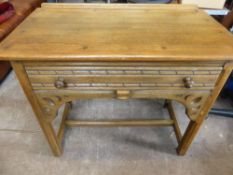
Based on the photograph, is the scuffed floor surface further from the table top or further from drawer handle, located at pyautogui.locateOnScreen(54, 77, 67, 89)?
the table top

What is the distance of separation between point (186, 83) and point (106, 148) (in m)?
0.77

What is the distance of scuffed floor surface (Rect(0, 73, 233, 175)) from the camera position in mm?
1144

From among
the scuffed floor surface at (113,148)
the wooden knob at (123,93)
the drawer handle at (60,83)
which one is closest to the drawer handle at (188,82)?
the wooden knob at (123,93)

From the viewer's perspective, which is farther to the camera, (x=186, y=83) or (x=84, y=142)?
(x=84, y=142)

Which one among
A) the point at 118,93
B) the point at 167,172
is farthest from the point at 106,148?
the point at 118,93

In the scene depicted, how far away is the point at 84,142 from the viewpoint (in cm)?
129

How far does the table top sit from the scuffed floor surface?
800 millimetres

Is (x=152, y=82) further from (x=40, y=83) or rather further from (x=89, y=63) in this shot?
(x=40, y=83)

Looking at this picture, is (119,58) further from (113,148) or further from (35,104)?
(113,148)

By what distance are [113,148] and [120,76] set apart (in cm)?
70

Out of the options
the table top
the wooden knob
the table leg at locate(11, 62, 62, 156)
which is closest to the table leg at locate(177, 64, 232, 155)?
→ the table top

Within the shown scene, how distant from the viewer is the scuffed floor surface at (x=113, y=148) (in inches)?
45.0

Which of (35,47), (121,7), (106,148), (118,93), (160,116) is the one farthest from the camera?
(160,116)

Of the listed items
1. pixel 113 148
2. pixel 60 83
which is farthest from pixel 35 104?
pixel 113 148
